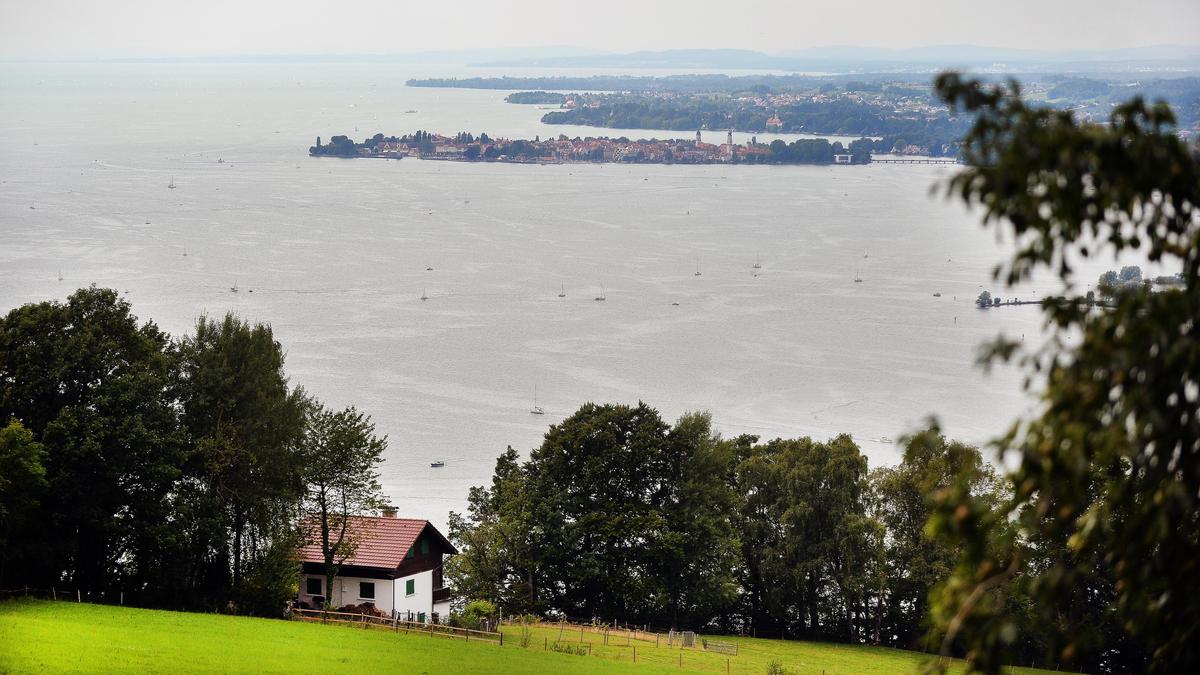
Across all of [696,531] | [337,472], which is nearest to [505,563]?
[696,531]

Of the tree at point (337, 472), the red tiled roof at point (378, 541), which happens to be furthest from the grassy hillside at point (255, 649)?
the red tiled roof at point (378, 541)

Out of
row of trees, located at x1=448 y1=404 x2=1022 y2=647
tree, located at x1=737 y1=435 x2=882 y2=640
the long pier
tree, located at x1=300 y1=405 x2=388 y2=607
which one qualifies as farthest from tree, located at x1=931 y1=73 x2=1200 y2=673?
the long pier

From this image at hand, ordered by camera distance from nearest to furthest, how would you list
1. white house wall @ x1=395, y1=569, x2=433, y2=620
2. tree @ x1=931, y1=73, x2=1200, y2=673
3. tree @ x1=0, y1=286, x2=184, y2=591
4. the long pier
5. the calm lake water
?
tree @ x1=931, y1=73, x2=1200, y2=673 → tree @ x1=0, y1=286, x2=184, y2=591 → white house wall @ x1=395, y1=569, x2=433, y2=620 → the calm lake water → the long pier

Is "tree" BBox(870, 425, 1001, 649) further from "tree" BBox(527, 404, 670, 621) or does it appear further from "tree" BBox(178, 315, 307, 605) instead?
"tree" BBox(178, 315, 307, 605)

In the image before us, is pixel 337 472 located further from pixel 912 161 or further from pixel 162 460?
pixel 912 161

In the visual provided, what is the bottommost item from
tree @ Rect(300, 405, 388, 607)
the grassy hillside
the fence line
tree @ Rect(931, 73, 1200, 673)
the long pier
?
the fence line

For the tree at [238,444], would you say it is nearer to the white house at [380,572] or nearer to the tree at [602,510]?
the white house at [380,572]

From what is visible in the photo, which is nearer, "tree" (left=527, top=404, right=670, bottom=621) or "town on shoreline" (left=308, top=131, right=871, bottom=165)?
"tree" (left=527, top=404, right=670, bottom=621)
